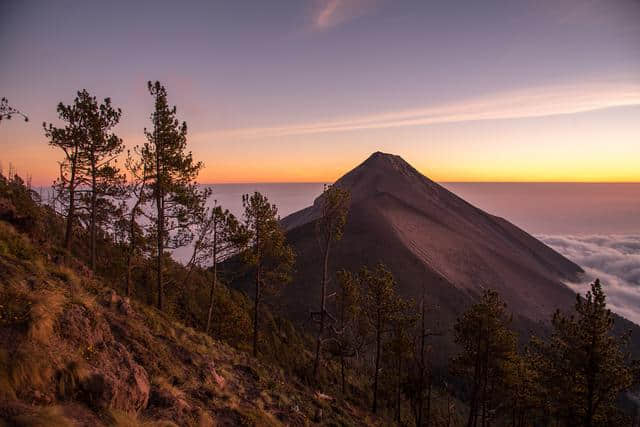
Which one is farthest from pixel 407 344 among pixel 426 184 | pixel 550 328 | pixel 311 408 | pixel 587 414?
pixel 426 184

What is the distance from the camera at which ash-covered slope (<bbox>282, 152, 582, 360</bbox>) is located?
3295 inches

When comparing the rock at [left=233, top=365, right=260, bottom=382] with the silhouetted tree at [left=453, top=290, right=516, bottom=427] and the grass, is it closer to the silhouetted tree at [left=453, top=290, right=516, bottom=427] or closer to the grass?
the grass

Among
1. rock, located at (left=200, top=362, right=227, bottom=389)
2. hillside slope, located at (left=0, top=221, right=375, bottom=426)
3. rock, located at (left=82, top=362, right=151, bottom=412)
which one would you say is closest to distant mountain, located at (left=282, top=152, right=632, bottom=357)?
rock, located at (left=200, top=362, right=227, bottom=389)

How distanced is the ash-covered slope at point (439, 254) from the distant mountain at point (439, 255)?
10.0 inches

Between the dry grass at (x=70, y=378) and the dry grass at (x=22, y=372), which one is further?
the dry grass at (x=70, y=378)

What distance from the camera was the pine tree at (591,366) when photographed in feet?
58.2

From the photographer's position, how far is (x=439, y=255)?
103m

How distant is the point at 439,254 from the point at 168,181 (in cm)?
9742

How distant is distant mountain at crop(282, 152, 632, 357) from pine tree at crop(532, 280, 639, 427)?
40152 millimetres

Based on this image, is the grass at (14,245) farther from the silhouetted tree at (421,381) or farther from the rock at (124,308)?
the silhouetted tree at (421,381)

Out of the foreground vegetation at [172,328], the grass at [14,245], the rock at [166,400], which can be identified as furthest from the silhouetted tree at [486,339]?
the grass at [14,245]

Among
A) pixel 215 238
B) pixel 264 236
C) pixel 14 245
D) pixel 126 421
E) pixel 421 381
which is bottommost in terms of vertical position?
pixel 421 381

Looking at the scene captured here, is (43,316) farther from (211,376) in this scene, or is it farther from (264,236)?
(264,236)

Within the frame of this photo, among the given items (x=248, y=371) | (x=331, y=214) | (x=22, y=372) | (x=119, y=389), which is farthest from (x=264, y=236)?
(x=22, y=372)
